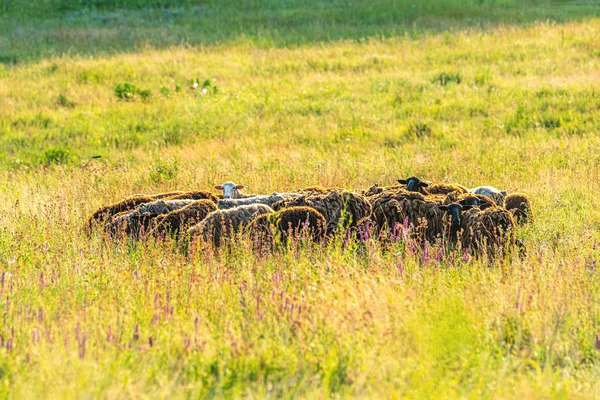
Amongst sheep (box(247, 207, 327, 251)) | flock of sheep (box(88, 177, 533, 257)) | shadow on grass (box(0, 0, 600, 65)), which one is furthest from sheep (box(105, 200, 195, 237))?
shadow on grass (box(0, 0, 600, 65))

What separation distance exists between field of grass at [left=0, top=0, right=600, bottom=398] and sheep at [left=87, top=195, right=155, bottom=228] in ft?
0.97

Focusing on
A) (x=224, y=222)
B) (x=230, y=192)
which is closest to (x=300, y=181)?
(x=230, y=192)

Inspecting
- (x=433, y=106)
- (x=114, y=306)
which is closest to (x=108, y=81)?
(x=433, y=106)

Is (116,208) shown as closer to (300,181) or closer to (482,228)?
(300,181)

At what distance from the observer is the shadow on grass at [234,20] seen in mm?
27531

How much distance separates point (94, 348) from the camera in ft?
16.8

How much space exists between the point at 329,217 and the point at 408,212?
3.05ft

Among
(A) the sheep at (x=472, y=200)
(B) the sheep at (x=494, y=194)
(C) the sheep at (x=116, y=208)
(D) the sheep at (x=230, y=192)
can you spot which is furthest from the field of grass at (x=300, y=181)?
(D) the sheep at (x=230, y=192)

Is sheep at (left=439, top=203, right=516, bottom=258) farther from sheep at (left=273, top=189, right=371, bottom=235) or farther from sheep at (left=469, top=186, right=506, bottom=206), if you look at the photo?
sheep at (left=469, top=186, right=506, bottom=206)

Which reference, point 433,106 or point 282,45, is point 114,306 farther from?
point 282,45

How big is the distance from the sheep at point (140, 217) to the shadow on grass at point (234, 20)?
58.2ft

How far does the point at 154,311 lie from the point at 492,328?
8.52ft

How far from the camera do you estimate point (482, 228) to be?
8.12 m

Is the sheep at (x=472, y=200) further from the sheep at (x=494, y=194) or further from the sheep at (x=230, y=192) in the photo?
the sheep at (x=230, y=192)
